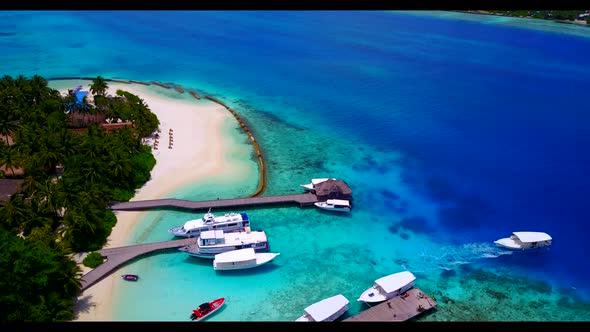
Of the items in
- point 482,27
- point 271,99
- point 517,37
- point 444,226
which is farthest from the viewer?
point 482,27

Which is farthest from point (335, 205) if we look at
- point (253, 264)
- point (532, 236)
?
point (532, 236)

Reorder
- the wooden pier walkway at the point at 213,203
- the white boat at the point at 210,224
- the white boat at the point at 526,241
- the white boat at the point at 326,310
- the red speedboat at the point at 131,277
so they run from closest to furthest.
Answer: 1. the white boat at the point at 326,310
2. the red speedboat at the point at 131,277
3. the white boat at the point at 210,224
4. the white boat at the point at 526,241
5. the wooden pier walkway at the point at 213,203

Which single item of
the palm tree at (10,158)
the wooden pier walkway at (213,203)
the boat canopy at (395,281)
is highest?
the palm tree at (10,158)

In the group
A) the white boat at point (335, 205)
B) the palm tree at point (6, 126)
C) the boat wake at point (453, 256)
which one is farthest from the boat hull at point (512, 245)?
the palm tree at point (6, 126)

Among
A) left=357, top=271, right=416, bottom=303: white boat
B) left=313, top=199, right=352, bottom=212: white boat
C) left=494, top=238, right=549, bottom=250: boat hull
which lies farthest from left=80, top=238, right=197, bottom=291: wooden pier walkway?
left=494, top=238, right=549, bottom=250: boat hull

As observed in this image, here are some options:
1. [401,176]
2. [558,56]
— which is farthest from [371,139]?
[558,56]

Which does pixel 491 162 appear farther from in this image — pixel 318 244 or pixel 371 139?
pixel 318 244

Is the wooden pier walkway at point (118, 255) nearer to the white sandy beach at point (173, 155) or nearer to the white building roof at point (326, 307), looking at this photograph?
the white sandy beach at point (173, 155)

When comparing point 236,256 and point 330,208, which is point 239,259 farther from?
point 330,208
